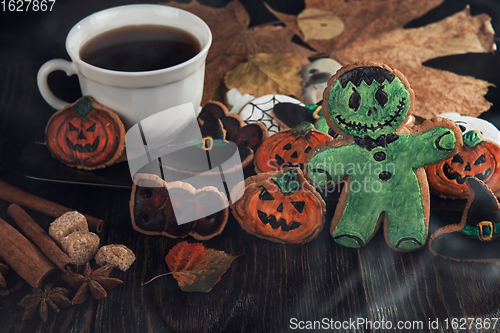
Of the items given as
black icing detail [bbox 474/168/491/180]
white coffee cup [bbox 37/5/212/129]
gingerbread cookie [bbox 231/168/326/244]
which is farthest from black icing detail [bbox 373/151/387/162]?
white coffee cup [bbox 37/5/212/129]

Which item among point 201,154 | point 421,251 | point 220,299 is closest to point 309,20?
point 201,154

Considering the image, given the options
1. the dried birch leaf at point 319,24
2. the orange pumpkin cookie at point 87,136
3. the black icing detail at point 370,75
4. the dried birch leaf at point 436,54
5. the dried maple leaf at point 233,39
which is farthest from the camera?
the dried birch leaf at point 319,24

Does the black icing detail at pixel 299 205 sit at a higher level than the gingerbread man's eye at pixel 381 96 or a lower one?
lower

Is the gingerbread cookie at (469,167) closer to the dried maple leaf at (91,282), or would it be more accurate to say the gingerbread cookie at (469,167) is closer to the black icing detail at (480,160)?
the black icing detail at (480,160)

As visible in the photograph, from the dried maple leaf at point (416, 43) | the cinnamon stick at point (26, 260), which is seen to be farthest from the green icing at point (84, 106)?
the dried maple leaf at point (416, 43)

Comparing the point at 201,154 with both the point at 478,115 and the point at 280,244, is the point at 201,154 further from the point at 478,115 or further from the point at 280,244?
the point at 478,115

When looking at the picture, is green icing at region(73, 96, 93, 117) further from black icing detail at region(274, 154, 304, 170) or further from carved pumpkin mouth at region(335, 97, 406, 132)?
carved pumpkin mouth at region(335, 97, 406, 132)

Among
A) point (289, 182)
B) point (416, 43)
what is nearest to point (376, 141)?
point (289, 182)

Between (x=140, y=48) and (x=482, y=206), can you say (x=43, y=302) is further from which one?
(x=482, y=206)
